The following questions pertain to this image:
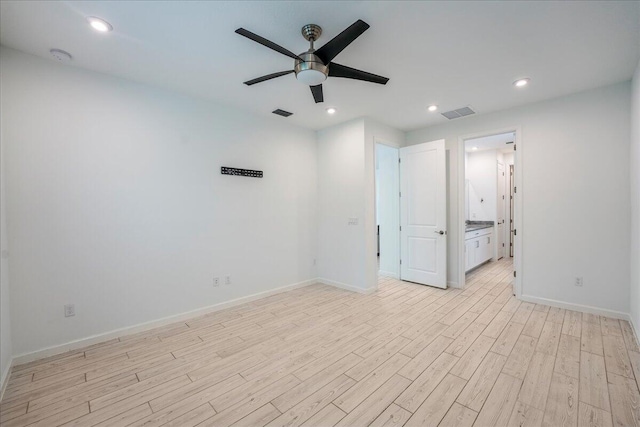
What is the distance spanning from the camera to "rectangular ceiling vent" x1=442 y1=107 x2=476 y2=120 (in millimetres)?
3887

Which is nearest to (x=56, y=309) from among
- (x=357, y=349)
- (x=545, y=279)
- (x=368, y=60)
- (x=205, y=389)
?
(x=205, y=389)

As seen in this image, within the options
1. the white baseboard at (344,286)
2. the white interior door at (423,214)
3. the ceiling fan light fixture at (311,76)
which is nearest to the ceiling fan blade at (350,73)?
the ceiling fan light fixture at (311,76)

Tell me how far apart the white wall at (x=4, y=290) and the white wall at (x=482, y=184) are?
8.22 meters

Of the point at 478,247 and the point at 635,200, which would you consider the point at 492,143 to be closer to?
the point at 478,247

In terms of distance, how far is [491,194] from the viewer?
6.70 m

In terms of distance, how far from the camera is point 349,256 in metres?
4.39

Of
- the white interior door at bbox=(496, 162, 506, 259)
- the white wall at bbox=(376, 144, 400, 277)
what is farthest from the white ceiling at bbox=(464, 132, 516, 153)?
the white wall at bbox=(376, 144, 400, 277)

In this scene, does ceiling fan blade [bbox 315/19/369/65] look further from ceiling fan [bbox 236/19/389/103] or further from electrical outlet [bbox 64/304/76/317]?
electrical outlet [bbox 64/304/76/317]

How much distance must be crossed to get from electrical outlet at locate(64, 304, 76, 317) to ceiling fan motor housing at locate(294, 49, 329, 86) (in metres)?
3.10

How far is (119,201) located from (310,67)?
2456 mm

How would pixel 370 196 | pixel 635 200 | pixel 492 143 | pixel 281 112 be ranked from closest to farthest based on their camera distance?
pixel 635 200, pixel 281 112, pixel 370 196, pixel 492 143

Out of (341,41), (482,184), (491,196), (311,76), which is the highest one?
(341,41)

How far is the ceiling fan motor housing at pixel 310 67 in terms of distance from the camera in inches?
82.1

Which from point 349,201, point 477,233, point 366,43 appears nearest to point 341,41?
point 366,43
